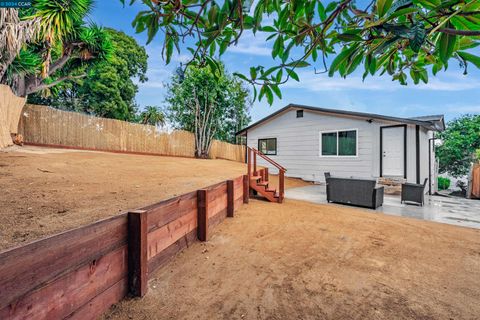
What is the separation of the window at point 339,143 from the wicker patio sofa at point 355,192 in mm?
3717

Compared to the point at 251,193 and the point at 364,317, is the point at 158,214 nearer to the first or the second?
the point at 364,317

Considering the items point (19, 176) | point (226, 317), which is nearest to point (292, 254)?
point (226, 317)

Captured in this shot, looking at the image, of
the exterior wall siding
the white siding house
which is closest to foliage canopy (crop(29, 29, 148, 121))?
the exterior wall siding

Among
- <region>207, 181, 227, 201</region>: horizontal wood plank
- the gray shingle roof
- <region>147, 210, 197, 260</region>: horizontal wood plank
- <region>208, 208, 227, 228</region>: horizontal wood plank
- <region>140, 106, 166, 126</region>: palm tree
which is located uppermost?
<region>140, 106, 166, 126</region>: palm tree

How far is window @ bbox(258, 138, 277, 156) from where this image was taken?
39.5ft

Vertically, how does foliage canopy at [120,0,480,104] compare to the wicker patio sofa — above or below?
above

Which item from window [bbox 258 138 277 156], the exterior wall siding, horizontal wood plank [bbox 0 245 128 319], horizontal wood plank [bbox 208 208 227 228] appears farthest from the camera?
window [bbox 258 138 277 156]

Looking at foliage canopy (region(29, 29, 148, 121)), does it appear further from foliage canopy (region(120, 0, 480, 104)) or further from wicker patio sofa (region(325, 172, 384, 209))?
foliage canopy (region(120, 0, 480, 104))

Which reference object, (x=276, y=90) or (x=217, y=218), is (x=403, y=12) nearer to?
(x=276, y=90)

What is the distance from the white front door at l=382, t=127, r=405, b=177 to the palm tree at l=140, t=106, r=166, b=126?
47.6ft

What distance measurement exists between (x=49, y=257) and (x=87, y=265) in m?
0.28

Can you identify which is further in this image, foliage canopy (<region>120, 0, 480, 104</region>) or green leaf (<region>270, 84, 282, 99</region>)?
green leaf (<region>270, 84, 282, 99</region>)

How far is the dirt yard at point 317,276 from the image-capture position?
1.70 metres

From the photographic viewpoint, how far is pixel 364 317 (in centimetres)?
165
